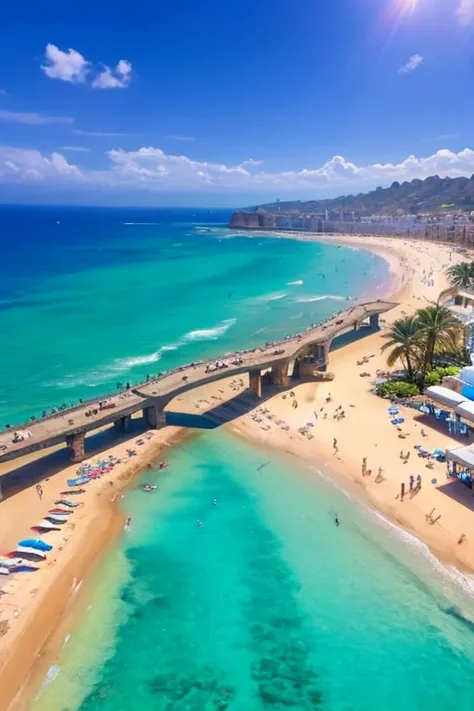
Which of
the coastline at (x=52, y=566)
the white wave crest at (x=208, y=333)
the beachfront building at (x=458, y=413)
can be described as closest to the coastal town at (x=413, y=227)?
the white wave crest at (x=208, y=333)

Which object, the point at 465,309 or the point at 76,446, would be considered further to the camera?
the point at 465,309

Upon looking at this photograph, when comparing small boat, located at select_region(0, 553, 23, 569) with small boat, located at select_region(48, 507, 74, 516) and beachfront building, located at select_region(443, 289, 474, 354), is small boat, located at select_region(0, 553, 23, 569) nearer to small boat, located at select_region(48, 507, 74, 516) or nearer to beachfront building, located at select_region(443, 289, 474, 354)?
small boat, located at select_region(48, 507, 74, 516)

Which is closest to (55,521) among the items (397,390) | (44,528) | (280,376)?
(44,528)

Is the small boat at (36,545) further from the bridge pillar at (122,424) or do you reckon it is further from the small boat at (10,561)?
the bridge pillar at (122,424)

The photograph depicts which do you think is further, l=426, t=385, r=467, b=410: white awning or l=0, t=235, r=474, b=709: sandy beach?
l=426, t=385, r=467, b=410: white awning

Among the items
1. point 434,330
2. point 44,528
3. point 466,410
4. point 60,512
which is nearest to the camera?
point 44,528

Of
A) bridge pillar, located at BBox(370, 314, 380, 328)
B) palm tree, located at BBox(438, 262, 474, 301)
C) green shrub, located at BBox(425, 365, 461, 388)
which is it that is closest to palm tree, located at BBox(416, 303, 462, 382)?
green shrub, located at BBox(425, 365, 461, 388)

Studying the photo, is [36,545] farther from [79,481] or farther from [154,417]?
[154,417]
